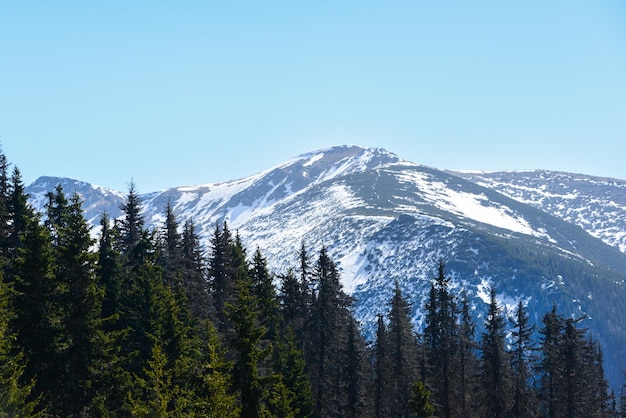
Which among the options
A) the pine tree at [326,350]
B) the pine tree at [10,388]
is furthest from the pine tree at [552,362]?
the pine tree at [10,388]

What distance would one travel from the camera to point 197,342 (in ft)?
105

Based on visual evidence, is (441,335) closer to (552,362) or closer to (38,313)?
(552,362)

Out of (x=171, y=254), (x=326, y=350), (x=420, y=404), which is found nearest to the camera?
(x=420, y=404)

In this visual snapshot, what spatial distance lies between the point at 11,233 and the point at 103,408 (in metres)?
19.5

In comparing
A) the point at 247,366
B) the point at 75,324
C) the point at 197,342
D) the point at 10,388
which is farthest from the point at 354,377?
the point at 10,388

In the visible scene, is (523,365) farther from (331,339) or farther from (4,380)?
(4,380)

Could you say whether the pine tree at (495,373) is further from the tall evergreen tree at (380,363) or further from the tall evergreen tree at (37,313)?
the tall evergreen tree at (37,313)

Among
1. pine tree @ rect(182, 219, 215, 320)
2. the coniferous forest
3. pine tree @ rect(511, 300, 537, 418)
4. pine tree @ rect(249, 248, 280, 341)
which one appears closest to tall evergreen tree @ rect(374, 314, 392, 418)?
the coniferous forest

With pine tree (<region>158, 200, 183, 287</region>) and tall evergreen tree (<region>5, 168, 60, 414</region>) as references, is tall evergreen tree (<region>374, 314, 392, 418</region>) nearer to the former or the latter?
pine tree (<region>158, 200, 183, 287</region>)

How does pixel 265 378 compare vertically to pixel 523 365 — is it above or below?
above

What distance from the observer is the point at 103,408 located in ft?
88.6

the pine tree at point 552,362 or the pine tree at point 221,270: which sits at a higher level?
the pine tree at point 221,270

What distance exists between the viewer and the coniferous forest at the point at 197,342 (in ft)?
82.9

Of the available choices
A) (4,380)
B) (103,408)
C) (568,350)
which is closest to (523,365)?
(568,350)
